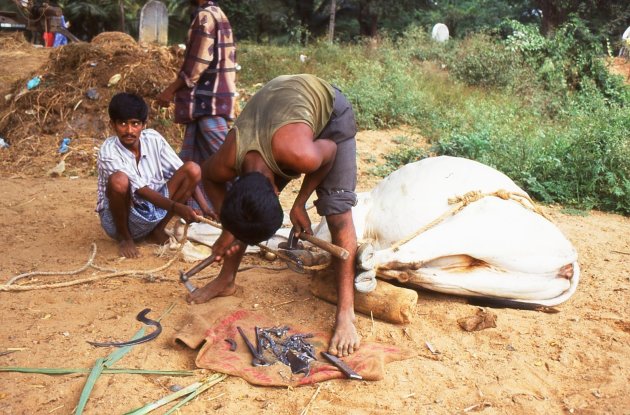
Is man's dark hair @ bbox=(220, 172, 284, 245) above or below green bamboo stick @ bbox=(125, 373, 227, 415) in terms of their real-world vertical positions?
above

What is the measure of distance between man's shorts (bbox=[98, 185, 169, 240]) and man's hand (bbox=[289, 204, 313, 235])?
1257mm

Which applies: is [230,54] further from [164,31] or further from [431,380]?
[164,31]

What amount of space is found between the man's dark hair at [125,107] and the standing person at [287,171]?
3.34 feet

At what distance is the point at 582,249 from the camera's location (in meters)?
4.14

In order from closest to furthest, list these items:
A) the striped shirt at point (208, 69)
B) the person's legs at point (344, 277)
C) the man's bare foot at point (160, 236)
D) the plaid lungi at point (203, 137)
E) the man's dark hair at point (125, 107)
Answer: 1. the person's legs at point (344, 277)
2. the man's dark hair at point (125, 107)
3. the man's bare foot at point (160, 236)
4. the striped shirt at point (208, 69)
5. the plaid lungi at point (203, 137)

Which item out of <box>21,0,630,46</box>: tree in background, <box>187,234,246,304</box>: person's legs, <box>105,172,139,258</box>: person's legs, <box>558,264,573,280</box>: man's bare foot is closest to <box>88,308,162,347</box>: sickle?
<box>187,234,246,304</box>: person's legs

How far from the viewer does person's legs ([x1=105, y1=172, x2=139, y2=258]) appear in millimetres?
3648

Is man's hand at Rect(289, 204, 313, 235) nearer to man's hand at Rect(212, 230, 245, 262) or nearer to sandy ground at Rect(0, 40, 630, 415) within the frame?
man's hand at Rect(212, 230, 245, 262)

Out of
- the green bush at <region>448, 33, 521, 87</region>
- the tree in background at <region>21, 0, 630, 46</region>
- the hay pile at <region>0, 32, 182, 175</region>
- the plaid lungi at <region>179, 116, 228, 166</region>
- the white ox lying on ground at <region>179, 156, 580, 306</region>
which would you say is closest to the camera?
the white ox lying on ground at <region>179, 156, 580, 306</region>

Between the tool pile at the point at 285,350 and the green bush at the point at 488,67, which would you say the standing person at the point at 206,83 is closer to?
the tool pile at the point at 285,350

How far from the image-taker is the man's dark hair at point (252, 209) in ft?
7.64

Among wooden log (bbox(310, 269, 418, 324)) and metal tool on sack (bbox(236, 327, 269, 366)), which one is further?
wooden log (bbox(310, 269, 418, 324))

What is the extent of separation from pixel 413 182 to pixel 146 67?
4.24 m

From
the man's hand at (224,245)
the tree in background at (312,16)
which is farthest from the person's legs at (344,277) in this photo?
the tree in background at (312,16)
